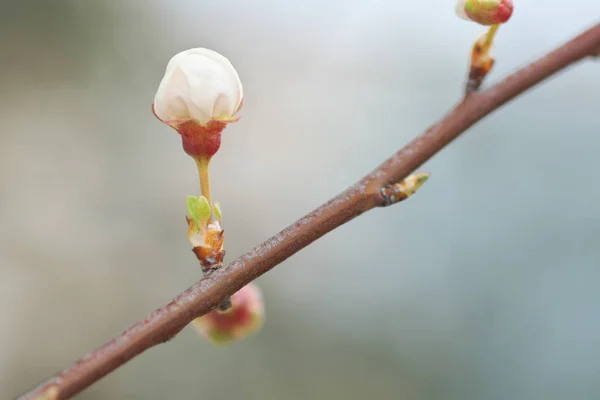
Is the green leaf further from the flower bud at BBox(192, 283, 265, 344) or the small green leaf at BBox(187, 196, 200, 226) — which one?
the flower bud at BBox(192, 283, 265, 344)

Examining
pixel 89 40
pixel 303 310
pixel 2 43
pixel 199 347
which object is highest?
pixel 2 43

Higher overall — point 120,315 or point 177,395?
point 120,315

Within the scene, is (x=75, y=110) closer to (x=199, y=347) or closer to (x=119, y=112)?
(x=119, y=112)

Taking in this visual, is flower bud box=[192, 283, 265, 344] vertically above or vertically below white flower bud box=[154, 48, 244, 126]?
below

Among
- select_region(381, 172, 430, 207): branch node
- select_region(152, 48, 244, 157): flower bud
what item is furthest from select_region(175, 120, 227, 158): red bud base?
select_region(381, 172, 430, 207): branch node

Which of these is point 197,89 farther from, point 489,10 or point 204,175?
point 489,10

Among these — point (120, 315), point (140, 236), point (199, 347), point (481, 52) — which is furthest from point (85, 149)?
point (481, 52)
